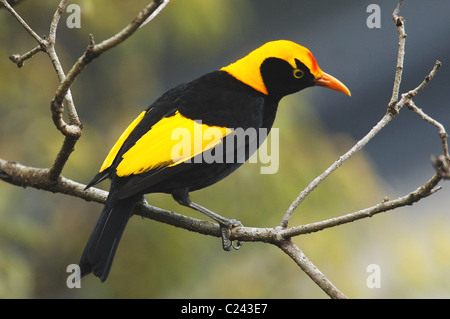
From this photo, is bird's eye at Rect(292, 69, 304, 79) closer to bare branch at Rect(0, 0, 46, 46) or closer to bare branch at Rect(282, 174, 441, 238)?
bare branch at Rect(282, 174, 441, 238)

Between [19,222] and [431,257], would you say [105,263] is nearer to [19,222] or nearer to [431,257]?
[19,222]

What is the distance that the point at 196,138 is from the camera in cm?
279

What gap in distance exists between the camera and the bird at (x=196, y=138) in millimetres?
2645

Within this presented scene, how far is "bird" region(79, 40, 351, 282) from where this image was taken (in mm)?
2645

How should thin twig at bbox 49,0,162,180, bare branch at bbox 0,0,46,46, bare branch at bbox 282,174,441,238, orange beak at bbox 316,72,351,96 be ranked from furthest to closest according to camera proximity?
orange beak at bbox 316,72,351,96 → bare branch at bbox 0,0,46,46 → bare branch at bbox 282,174,441,238 → thin twig at bbox 49,0,162,180

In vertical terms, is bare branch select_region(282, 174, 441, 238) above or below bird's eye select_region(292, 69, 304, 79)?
below

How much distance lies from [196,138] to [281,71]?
671mm

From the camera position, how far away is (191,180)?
9.37 ft

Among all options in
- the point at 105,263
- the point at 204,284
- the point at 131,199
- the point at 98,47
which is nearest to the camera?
the point at 98,47

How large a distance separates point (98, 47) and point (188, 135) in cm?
87

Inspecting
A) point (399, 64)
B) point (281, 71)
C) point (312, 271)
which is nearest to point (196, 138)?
point (281, 71)

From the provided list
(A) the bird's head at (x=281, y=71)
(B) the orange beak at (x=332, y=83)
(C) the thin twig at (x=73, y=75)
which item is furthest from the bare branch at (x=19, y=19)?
(B) the orange beak at (x=332, y=83)

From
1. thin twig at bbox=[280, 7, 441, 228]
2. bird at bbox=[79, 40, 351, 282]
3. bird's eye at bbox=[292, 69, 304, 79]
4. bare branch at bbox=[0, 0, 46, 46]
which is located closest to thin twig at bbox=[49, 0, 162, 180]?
bare branch at bbox=[0, 0, 46, 46]
